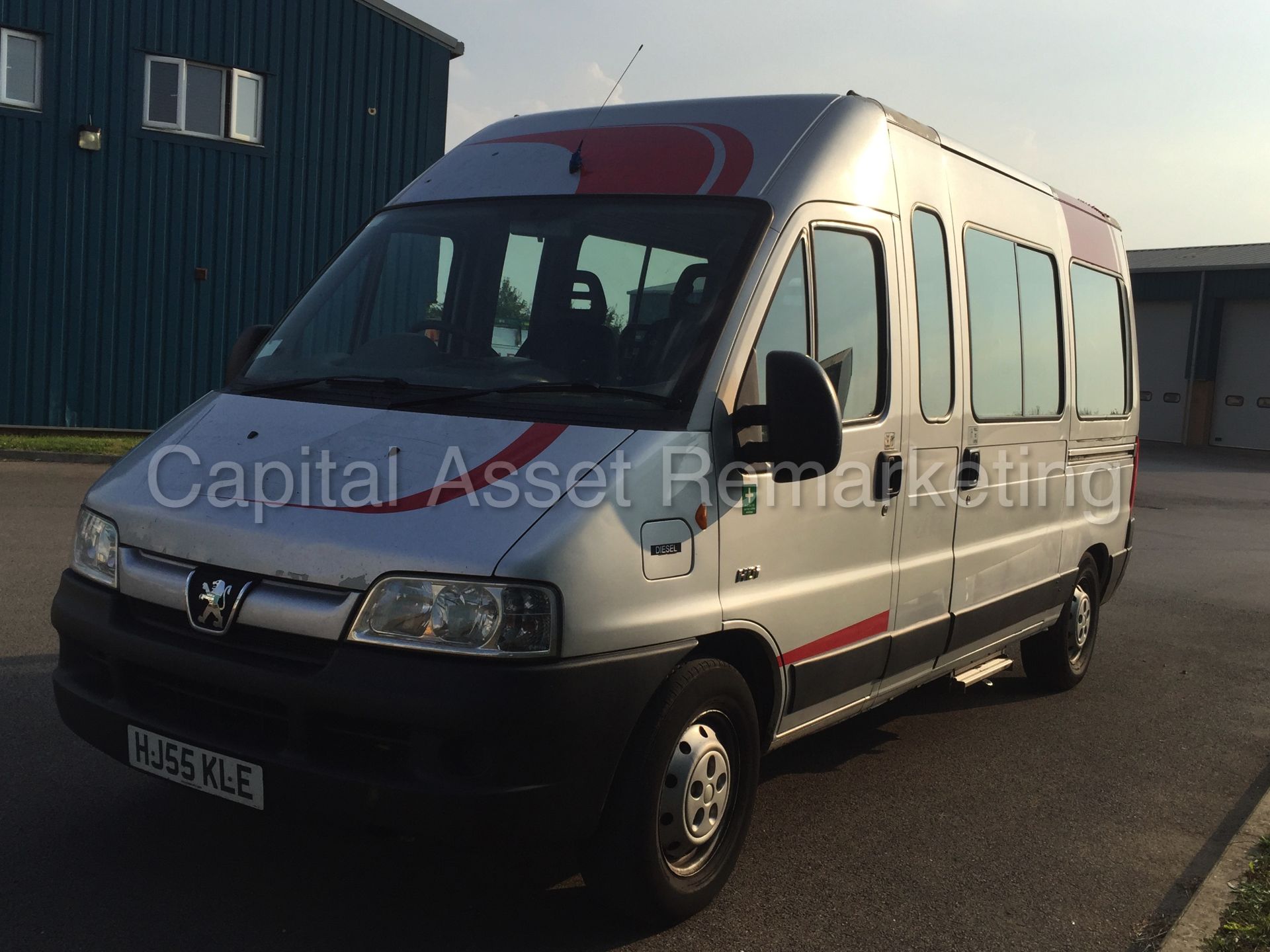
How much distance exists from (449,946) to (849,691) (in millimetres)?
1825

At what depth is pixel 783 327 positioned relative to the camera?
13.9 ft

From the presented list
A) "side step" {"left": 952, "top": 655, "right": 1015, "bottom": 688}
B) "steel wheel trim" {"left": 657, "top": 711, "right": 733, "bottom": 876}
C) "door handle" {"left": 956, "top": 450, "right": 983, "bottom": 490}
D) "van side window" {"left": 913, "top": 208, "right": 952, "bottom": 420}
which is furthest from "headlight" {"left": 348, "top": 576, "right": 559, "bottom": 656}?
"side step" {"left": 952, "top": 655, "right": 1015, "bottom": 688}

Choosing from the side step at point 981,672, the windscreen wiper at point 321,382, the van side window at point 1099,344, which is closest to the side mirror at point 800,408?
the windscreen wiper at point 321,382

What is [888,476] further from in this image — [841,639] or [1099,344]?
[1099,344]

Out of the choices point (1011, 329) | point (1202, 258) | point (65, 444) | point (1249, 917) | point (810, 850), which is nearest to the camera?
point (1249, 917)

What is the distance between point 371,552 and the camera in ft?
11.2

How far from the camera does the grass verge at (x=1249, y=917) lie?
3.85 meters

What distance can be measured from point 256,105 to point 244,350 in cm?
1510

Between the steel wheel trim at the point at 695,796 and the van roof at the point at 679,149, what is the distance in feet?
5.97

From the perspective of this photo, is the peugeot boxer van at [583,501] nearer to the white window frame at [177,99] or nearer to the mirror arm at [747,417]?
the mirror arm at [747,417]

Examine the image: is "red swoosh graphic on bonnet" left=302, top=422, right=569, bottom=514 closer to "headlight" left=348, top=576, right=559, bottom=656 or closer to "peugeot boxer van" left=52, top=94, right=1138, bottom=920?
"peugeot boxer van" left=52, top=94, right=1138, bottom=920

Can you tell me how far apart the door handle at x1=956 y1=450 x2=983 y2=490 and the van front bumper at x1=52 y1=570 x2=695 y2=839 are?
7.32ft

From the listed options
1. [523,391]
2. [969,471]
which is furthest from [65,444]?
[523,391]

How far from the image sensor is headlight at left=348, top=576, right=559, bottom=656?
10.9 ft
